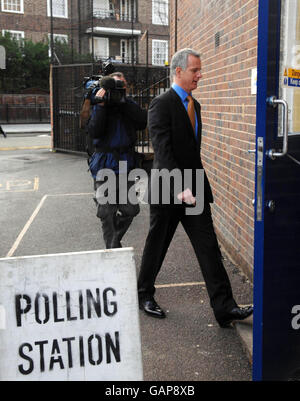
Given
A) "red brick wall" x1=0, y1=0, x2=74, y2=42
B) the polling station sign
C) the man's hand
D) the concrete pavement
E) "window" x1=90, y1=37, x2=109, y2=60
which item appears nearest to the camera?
the polling station sign

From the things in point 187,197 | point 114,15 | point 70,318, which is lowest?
point 70,318

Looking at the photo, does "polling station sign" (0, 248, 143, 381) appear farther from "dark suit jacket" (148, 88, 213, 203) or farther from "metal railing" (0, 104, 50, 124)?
"metal railing" (0, 104, 50, 124)

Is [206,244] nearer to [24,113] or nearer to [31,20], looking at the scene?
[24,113]

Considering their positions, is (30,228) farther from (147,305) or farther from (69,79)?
(69,79)

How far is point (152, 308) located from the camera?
4.20 meters

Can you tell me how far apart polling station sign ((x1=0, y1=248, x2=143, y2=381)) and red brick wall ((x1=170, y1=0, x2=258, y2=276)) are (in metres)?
2.43

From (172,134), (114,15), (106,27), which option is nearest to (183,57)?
(172,134)

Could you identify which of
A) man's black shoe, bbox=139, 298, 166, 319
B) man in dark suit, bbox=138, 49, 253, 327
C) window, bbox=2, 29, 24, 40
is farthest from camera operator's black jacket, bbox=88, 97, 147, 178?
window, bbox=2, 29, 24, 40

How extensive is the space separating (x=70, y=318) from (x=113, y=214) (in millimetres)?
2365

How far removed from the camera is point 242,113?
4.99 m

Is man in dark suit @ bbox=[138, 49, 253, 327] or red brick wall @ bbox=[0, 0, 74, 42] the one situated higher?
red brick wall @ bbox=[0, 0, 74, 42]

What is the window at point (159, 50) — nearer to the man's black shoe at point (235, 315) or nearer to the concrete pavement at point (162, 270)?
the concrete pavement at point (162, 270)

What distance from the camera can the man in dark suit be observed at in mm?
3775
